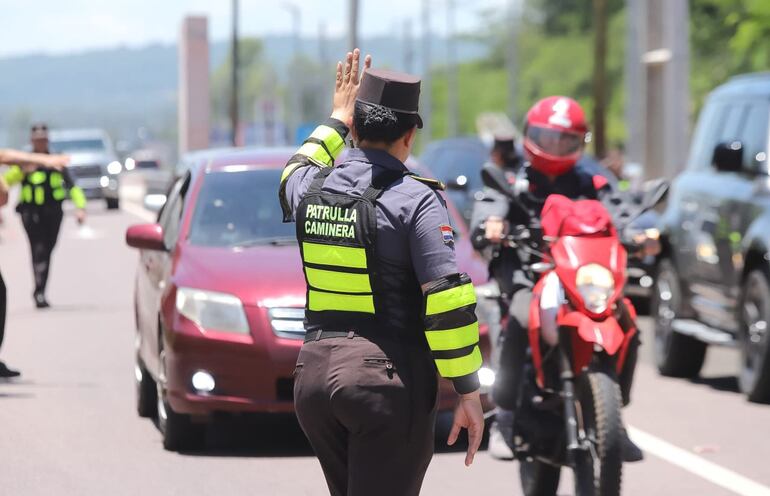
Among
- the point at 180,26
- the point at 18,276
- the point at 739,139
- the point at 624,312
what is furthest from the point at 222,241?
the point at 180,26

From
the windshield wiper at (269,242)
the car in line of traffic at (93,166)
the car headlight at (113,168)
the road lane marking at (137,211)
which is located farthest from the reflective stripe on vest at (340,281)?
the car headlight at (113,168)

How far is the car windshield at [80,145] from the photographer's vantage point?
50.5 m

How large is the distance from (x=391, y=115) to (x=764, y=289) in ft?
23.6

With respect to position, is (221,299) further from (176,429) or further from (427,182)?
(427,182)

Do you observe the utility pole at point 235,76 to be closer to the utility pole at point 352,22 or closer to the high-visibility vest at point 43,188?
the utility pole at point 352,22

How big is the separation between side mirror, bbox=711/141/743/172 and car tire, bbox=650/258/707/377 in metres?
1.77

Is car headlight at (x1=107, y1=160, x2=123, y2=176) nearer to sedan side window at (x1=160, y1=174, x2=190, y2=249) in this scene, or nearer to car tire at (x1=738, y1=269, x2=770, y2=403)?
sedan side window at (x1=160, y1=174, x2=190, y2=249)

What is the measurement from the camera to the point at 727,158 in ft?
40.3

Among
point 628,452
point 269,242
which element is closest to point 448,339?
point 628,452

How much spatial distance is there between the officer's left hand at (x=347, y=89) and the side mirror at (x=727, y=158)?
6.81 meters

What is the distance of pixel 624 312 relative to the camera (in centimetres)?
777

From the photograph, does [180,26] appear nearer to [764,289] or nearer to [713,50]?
[713,50]

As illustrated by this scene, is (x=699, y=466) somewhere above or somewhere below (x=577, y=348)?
below

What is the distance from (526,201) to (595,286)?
917 mm
